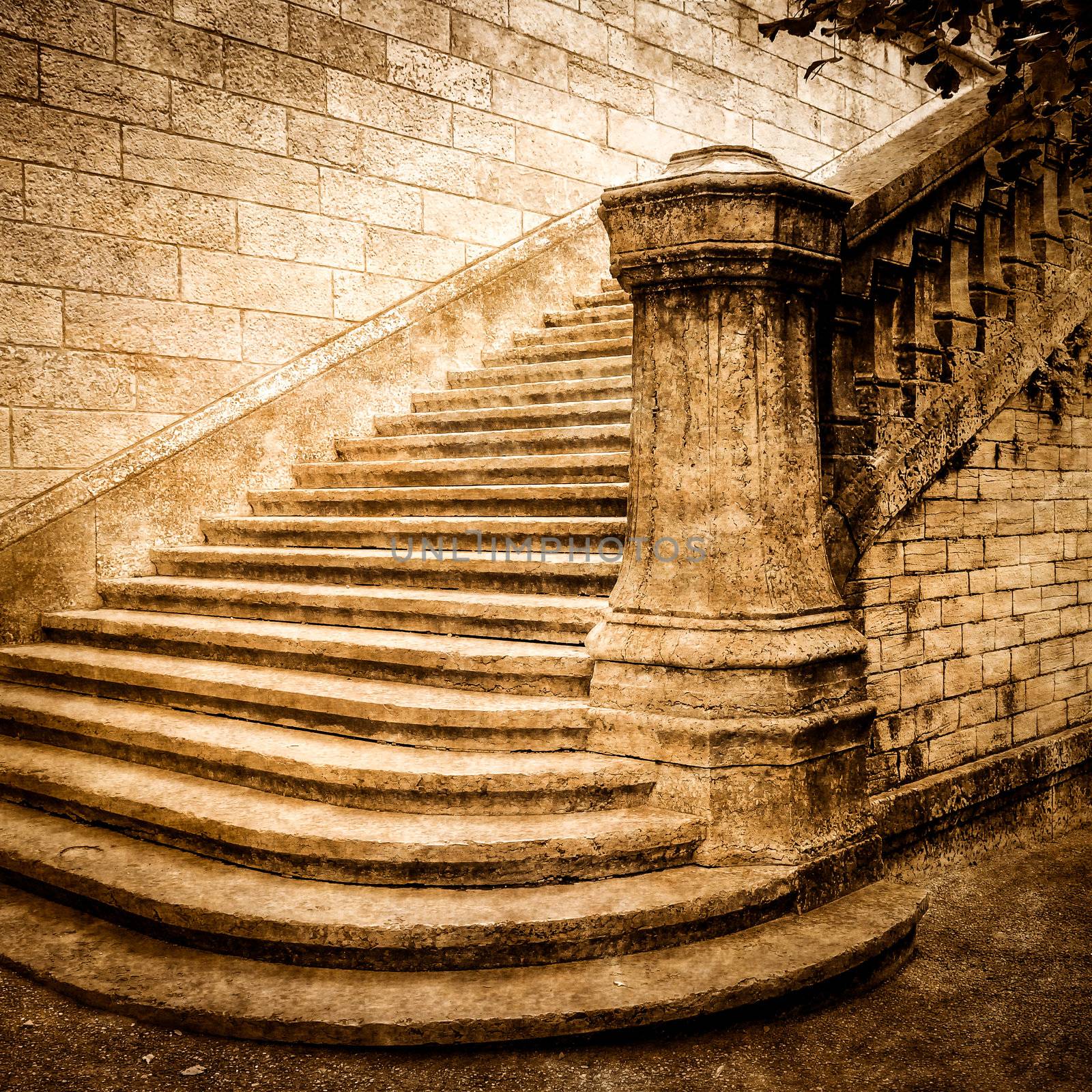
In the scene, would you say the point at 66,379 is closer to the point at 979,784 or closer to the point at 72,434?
the point at 72,434

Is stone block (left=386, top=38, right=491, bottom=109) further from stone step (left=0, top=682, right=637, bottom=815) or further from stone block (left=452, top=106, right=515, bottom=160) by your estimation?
stone step (left=0, top=682, right=637, bottom=815)

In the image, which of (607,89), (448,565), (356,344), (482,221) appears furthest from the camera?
(607,89)

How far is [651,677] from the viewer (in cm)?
345

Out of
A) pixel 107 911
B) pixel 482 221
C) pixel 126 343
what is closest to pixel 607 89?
pixel 482 221

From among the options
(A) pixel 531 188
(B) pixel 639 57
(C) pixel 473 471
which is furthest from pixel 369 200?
(B) pixel 639 57

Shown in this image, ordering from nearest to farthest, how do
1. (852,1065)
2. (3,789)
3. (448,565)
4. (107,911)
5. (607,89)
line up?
(852,1065), (107,911), (3,789), (448,565), (607,89)

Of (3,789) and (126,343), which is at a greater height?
(126,343)

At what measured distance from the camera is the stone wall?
5.51m

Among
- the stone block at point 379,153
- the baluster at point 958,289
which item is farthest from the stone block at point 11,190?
the baluster at point 958,289

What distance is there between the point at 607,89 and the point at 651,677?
239 inches

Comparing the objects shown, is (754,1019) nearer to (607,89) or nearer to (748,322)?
Result: (748,322)

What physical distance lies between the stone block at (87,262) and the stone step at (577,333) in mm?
2167

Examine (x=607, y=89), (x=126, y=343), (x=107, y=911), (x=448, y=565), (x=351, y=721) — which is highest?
(x=607, y=89)

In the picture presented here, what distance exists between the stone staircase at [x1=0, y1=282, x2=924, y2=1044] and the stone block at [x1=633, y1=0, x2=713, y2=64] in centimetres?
442
